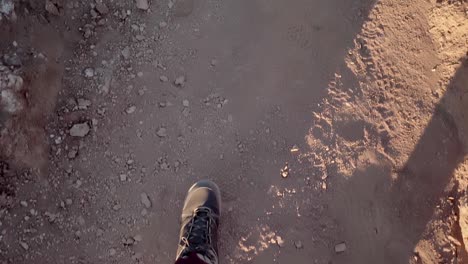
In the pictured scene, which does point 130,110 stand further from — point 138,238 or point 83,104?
point 138,238

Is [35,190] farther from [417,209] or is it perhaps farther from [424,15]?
[424,15]

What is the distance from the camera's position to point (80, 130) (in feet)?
9.55

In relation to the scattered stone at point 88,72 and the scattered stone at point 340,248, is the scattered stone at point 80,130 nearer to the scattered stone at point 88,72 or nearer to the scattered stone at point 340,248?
the scattered stone at point 88,72

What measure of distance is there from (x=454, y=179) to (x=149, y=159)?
2.27 meters

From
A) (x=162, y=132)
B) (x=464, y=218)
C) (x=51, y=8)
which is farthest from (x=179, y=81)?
(x=464, y=218)

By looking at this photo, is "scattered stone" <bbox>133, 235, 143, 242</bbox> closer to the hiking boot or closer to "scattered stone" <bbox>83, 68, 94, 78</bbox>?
the hiking boot

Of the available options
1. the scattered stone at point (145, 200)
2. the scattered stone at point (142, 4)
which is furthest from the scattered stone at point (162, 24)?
the scattered stone at point (145, 200)

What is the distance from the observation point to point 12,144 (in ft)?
8.71

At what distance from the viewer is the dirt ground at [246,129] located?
9.34 feet

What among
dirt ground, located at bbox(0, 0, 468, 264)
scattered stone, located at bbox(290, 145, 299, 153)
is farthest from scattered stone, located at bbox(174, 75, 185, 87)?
scattered stone, located at bbox(290, 145, 299, 153)

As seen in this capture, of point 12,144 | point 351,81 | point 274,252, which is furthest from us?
point 351,81

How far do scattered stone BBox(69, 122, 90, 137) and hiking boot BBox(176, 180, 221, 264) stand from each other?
Result: 33.4 inches

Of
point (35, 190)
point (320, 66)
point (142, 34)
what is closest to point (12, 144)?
point (35, 190)

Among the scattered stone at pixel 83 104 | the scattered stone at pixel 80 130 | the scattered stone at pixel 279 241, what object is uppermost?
the scattered stone at pixel 83 104
